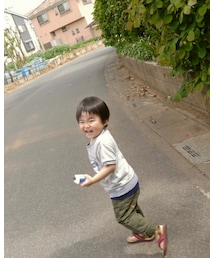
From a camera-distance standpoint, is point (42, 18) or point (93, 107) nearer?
point (93, 107)

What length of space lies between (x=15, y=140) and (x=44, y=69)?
2259 centimetres

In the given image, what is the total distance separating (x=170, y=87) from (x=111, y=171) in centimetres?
354

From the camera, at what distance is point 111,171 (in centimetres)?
230

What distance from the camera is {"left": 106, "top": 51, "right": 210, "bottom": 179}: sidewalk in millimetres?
3774

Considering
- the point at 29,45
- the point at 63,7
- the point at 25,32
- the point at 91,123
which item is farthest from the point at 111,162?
the point at 29,45

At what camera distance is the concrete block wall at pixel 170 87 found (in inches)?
174

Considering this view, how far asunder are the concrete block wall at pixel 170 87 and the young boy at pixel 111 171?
202 centimetres

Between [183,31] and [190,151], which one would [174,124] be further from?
[183,31]

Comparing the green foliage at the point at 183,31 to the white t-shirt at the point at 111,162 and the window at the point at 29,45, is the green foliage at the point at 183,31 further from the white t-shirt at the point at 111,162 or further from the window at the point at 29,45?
the window at the point at 29,45

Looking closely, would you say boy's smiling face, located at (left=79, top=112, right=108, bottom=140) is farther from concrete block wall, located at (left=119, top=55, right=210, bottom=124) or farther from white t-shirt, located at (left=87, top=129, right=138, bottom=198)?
concrete block wall, located at (left=119, top=55, right=210, bottom=124)

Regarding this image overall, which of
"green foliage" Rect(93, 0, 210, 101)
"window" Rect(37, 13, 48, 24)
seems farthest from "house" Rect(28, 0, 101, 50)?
"green foliage" Rect(93, 0, 210, 101)

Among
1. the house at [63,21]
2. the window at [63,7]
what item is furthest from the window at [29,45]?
the window at [63,7]

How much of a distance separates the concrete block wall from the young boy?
Answer: 2.02 meters

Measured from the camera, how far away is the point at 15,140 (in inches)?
327
